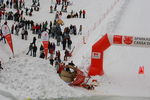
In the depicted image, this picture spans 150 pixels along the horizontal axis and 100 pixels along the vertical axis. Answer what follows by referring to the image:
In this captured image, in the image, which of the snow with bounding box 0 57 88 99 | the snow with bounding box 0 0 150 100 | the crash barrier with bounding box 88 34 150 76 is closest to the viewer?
the snow with bounding box 0 57 88 99

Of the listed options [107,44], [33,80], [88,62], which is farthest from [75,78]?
[88,62]

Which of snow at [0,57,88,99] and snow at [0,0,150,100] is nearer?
snow at [0,57,88,99]

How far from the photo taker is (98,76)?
22.4m

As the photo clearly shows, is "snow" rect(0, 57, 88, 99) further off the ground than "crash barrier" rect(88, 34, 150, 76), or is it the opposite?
"crash barrier" rect(88, 34, 150, 76)

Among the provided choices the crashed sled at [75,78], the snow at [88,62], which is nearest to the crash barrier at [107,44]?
the snow at [88,62]

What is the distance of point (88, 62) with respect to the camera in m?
24.8

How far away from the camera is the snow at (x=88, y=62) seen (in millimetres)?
18812

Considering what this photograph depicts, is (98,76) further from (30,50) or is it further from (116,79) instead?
(30,50)

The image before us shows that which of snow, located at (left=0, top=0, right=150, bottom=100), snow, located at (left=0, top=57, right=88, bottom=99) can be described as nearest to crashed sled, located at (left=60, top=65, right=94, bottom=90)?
snow, located at (left=0, top=0, right=150, bottom=100)

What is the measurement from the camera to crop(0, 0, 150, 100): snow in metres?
18.8

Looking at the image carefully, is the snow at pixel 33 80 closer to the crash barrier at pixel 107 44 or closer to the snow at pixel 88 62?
the snow at pixel 88 62

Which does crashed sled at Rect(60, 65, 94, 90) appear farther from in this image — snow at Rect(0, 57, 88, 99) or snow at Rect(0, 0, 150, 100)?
snow at Rect(0, 57, 88, 99)

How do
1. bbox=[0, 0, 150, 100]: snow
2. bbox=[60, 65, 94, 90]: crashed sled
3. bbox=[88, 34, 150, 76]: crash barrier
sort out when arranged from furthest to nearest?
bbox=[88, 34, 150, 76]: crash barrier < bbox=[60, 65, 94, 90]: crashed sled < bbox=[0, 0, 150, 100]: snow

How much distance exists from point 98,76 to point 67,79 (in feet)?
7.18
